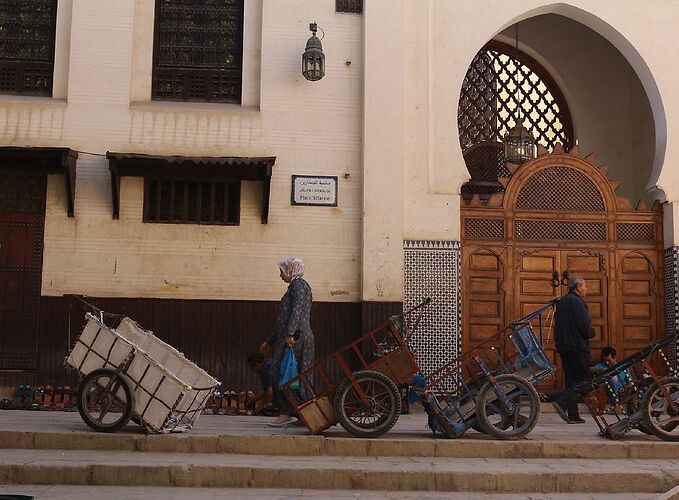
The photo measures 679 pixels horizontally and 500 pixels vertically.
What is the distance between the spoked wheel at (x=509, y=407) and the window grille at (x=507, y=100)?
6078 millimetres

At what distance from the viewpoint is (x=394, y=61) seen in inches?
406

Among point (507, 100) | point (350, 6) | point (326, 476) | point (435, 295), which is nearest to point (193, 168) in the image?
point (350, 6)

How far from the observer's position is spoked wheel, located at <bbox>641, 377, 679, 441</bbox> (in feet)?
23.2

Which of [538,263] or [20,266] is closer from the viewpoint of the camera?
[20,266]

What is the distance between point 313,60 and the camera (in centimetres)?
997

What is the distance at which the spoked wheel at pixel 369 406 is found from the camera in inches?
269

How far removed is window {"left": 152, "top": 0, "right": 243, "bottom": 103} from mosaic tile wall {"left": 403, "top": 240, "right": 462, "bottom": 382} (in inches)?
119

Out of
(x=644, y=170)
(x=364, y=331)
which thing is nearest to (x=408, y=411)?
(x=364, y=331)

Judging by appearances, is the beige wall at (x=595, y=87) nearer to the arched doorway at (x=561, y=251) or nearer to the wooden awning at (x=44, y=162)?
the arched doorway at (x=561, y=251)

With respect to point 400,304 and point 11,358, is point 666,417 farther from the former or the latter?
point 11,358

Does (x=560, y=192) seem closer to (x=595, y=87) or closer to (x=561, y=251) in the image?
(x=561, y=251)

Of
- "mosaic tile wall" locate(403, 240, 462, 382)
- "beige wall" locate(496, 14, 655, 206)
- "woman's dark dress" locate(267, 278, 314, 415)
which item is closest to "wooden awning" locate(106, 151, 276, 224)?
"mosaic tile wall" locate(403, 240, 462, 382)

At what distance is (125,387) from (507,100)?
26.7 feet

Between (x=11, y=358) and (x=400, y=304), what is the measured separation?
4501mm
